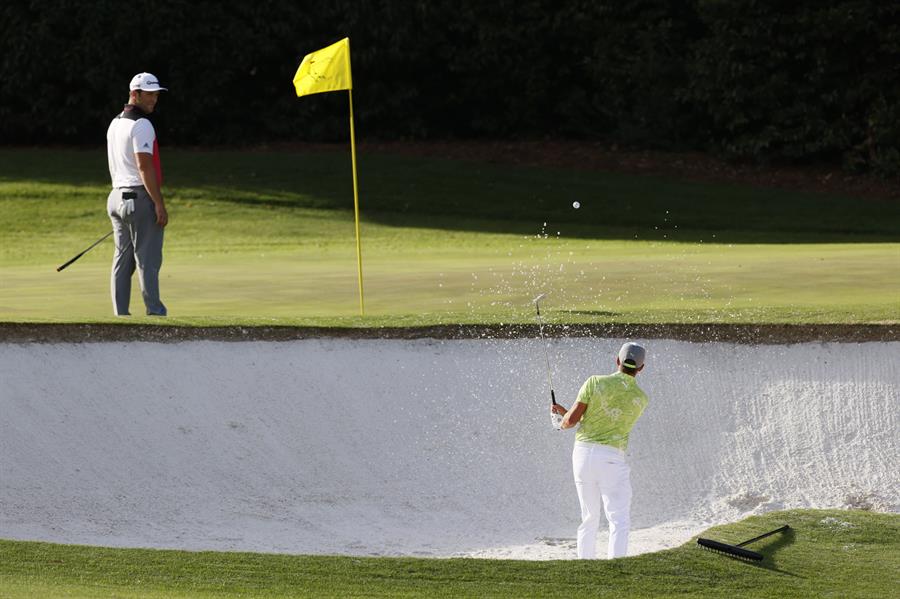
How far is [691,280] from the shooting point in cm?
1412

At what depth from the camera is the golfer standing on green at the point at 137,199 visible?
1173 centimetres

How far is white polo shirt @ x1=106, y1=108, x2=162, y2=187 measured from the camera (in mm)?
11719

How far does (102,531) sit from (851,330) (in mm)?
5108

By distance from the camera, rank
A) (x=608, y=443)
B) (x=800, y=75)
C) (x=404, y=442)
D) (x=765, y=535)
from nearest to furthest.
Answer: (x=765, y=535)
(x=608, y=443)
(x=404, y=442)
(x=800, y=75)

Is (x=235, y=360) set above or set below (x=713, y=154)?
below

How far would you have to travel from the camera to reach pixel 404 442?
32.7 ft

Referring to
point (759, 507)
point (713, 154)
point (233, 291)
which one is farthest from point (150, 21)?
point (759, 507)

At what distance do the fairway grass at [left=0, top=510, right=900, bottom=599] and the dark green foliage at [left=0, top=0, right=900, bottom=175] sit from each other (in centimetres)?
2169

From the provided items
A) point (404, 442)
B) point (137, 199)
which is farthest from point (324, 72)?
point (404, 442)

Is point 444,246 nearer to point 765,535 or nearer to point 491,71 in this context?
point 491,71

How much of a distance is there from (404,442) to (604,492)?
1802 mm

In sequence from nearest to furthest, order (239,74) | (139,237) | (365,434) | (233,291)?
(365,434) → (139,237) → (233,291) → (239,74)

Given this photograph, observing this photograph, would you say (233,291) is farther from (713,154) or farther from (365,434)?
(713,154)

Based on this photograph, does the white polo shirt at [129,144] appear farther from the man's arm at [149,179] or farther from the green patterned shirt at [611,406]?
the green patterned shirt at [611,406]
